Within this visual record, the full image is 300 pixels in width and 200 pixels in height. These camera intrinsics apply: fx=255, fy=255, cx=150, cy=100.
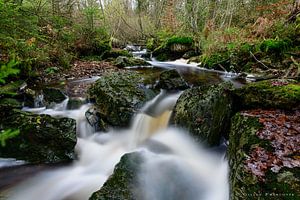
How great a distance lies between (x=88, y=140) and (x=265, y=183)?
3.78 meters

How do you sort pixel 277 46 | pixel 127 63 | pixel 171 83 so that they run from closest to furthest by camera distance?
1. pixel 171 83
2. pixel 277 46
3. pixel 127 63

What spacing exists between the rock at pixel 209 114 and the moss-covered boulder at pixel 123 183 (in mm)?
1367

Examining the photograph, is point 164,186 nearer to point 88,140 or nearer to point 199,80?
point 88,140

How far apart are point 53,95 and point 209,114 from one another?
4.22 meters

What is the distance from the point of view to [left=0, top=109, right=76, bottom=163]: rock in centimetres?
459

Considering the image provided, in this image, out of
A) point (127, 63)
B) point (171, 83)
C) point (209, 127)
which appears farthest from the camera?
point (127, 63)

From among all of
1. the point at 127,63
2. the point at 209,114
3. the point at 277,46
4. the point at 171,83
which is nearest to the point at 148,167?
the point at 209,114

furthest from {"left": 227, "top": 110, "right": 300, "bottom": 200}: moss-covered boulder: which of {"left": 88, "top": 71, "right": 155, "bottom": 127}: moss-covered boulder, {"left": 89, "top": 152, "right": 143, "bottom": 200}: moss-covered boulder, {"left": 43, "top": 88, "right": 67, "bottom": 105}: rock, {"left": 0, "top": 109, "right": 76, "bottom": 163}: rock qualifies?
{"left": 43, "top": 88, "right": 67, "bottom": 105}: rock

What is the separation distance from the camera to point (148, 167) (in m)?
4.22

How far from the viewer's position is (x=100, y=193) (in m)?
3.24

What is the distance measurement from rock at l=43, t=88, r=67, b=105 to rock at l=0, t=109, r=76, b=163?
1.64 m

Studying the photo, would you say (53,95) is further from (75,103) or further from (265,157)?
(265,157)

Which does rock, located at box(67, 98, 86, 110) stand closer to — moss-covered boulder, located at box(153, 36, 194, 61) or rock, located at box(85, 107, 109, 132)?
rock, located at box(85, 107, 109, 132)

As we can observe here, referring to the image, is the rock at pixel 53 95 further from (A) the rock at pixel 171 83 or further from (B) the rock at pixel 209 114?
(B) the rock at pixel 209 114
